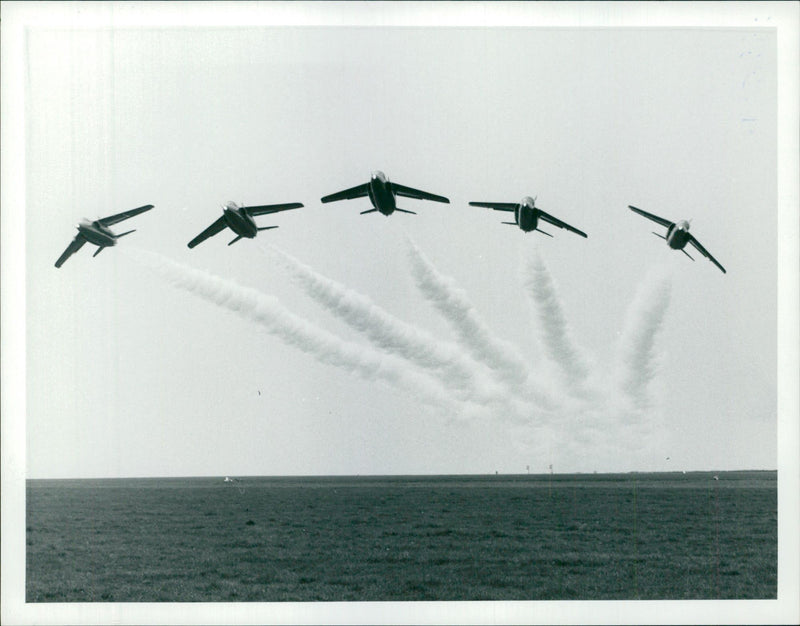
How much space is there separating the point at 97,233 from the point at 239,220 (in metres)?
3.73

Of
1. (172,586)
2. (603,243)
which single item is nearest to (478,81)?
(603,243)

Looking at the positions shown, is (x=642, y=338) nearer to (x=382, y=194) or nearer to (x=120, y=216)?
(x=382, y=194)

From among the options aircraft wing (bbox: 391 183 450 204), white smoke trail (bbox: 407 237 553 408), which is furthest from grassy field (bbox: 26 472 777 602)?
aircraft wing (bbox: 391 183 450 204)

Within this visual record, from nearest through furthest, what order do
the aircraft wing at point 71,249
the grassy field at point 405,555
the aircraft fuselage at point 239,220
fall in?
the grassy field at point 405,555 < the aircraft wing at point 71,249 < the aircraft fuselage at point 239,220

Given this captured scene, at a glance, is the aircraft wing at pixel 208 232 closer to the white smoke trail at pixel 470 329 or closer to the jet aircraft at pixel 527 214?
the white smoke trail at pixel 470 329

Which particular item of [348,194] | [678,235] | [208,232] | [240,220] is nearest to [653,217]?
[678,235]

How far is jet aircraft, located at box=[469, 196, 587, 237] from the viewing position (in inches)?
893

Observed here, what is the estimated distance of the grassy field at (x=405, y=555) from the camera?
20.9 meters

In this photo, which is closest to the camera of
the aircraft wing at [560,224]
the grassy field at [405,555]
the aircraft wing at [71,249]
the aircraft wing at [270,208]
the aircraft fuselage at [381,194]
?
the grassy field at [405,555]

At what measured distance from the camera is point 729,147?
2242cm

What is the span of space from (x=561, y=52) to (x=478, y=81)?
2235 mm

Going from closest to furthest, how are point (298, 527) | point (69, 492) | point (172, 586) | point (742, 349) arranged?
point (172, 586)
point (742, 349)
point (298, 527)
point (69, 492)

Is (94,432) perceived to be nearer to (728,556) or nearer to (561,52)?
(561,52)

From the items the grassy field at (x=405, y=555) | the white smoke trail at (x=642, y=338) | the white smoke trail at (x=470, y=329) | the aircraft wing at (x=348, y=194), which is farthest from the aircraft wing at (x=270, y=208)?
the white smoke trail at (x=642, y=338)
